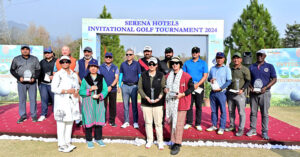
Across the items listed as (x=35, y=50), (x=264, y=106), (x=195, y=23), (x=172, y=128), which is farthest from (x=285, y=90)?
(x=35, y=50)

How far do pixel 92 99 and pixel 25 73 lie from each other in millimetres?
2340

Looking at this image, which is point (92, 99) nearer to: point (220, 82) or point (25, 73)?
point (25, 73)

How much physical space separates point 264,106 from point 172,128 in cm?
205

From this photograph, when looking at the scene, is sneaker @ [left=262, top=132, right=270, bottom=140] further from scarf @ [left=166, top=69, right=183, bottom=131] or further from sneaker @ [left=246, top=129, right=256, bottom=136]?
scarf @ [left=166, top=69, right=183, bottom=131]

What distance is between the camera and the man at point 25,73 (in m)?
4.94

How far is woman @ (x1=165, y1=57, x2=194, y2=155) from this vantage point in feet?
11.7

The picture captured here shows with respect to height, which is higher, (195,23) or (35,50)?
(195,23)

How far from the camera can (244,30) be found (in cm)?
1541

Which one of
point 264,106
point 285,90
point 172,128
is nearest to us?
point 172,128

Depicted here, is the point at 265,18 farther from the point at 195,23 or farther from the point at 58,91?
the point at 58,91

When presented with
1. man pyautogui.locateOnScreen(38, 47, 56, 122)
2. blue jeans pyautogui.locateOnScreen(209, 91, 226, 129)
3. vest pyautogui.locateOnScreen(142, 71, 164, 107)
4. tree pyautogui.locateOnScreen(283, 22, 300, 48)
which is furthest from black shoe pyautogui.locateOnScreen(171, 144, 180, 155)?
tree pyautogui.locateOnScreen(283, 22, 300, 48)

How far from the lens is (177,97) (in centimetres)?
355

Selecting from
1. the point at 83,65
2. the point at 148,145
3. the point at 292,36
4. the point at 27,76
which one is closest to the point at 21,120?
the point at 27,76

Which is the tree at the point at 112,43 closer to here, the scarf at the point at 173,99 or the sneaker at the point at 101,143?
the sneaker at the point at 101,143
